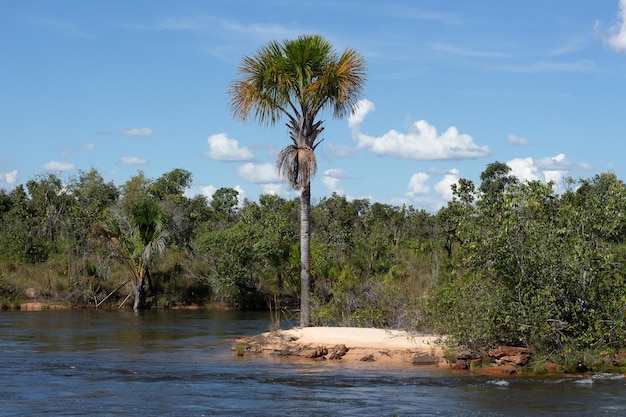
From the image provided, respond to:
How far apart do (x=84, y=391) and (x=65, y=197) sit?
44176 mm

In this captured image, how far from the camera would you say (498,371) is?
69.8 ft

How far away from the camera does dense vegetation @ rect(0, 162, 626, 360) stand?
70.9 feet

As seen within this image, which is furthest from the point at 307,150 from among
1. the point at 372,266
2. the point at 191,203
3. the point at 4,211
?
the point at 4,211

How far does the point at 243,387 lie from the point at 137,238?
2818cm

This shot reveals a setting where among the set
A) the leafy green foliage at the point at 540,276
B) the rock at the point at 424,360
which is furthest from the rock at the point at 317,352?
the leafy green foliage at the point at 540,276

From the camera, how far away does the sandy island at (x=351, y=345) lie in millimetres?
23516

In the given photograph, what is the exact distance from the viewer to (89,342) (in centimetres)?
2902

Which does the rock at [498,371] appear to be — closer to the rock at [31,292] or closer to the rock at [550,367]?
the rock at [550,367]

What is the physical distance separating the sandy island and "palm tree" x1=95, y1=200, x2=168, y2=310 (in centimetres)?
2041

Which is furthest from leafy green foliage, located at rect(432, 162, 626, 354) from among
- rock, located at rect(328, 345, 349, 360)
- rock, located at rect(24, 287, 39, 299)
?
rock, located at rect(24, 287, 39, 299)

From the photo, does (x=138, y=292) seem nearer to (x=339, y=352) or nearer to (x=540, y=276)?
(x=339, y=352)

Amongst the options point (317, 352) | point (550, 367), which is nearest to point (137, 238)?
point (317, 352)

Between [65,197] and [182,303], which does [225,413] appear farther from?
[65,197]

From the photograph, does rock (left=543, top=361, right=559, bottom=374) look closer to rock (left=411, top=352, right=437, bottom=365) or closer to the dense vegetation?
the dense vegetation
